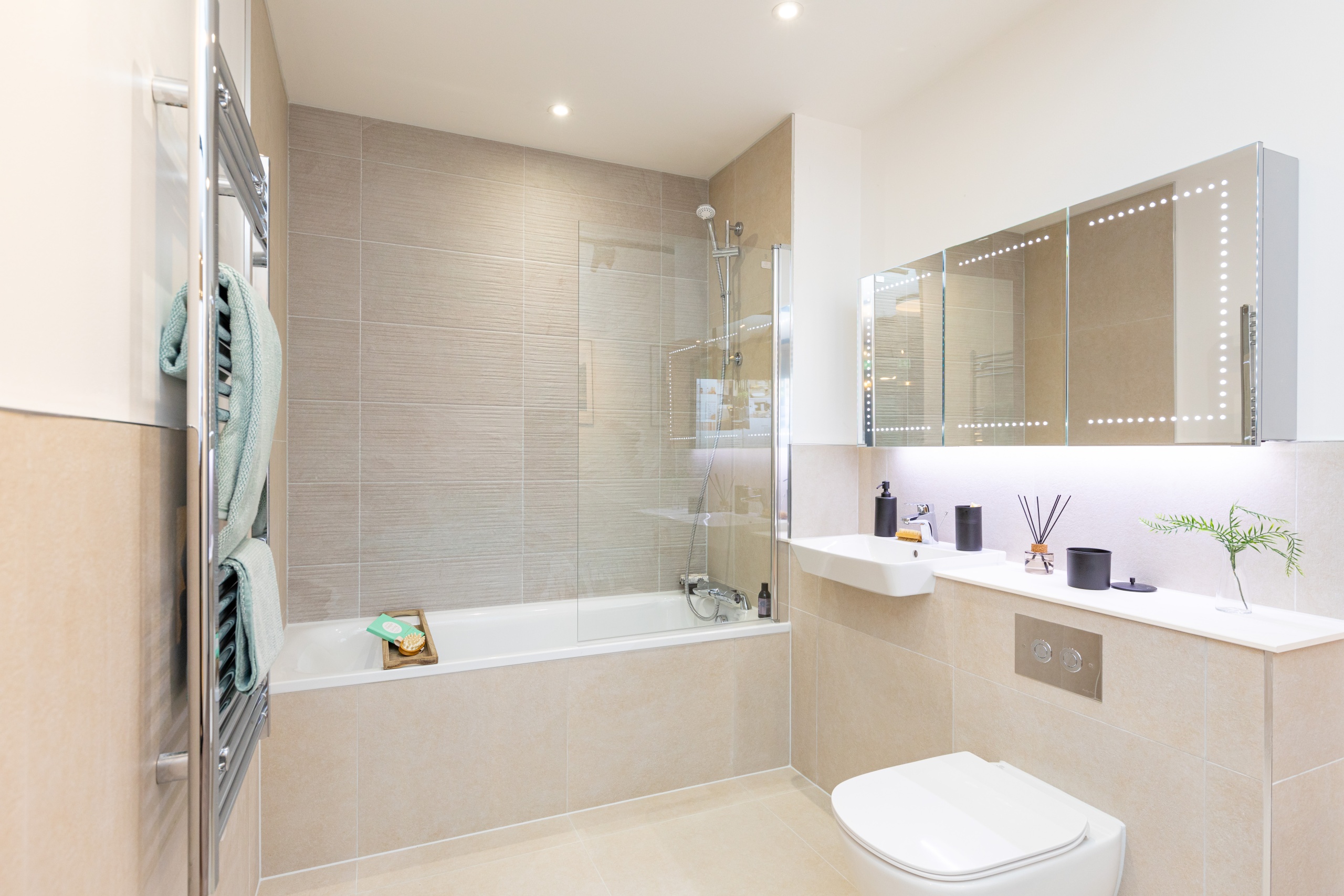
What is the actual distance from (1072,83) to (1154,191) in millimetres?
568

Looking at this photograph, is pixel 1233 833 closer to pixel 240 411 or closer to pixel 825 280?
pixel 240 411

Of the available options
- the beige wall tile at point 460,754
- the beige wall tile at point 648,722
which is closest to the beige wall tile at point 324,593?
the beige wall tile at point 460,754

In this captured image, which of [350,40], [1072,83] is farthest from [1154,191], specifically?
[350,40]

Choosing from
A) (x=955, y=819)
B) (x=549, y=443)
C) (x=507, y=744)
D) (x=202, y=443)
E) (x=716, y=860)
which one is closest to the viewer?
(x=202, y=443)

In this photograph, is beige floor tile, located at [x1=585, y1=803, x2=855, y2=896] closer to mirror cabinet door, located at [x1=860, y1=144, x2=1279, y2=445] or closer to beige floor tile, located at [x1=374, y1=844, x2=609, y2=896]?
beige floor tile, located at [x1=374, y1=844, x2=609, y2=896]

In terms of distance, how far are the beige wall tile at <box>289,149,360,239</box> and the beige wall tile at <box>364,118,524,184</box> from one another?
0.43 ft

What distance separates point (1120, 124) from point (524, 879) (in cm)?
285

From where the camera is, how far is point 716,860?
2174 mm

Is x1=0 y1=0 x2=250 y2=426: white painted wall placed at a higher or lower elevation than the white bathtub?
higher

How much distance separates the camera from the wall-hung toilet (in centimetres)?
133

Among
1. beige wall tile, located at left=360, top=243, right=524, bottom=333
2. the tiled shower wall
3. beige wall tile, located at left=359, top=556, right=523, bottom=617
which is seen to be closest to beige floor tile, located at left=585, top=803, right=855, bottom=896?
the tiled shower wall

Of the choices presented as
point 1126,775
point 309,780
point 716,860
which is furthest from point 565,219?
point 1126,775

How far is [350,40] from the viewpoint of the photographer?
236 cm

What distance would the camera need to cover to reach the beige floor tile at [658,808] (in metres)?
2.35
